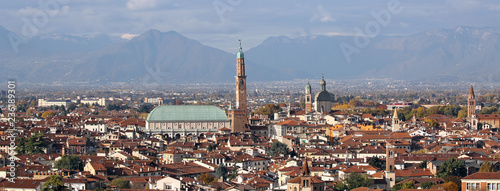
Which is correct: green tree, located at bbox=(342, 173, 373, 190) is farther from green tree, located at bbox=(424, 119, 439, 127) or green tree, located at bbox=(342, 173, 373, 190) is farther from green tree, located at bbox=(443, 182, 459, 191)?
green tree, located at bbox=(424, 119, 439, 127)

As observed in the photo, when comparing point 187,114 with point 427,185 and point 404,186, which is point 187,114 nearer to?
point 404,186

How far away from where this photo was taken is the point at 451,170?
1679 inches

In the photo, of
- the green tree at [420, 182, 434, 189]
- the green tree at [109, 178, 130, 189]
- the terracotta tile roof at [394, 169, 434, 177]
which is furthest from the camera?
the terracotta tile roof at [394, 169, 434, 177]

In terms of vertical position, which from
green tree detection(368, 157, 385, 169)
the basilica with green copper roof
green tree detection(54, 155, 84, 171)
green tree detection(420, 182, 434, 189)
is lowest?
green tree detection(420, 182, 434, 189)

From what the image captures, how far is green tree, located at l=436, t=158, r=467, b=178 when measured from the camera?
4244 centimetres

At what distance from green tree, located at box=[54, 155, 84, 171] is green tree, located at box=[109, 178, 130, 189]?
6210 millimetres

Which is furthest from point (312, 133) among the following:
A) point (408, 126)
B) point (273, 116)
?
point (273, 116)

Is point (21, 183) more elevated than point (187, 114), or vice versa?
point (187, 114)

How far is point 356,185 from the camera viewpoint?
3947cm

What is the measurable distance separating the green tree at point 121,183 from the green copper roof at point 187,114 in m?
36.5

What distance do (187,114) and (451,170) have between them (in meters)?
35.2

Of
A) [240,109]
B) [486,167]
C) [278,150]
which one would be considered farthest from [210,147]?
[486,167]

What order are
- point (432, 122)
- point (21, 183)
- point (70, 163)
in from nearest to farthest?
1. point (21, 183)
2. point (70, 163)
3. point (432, 122)

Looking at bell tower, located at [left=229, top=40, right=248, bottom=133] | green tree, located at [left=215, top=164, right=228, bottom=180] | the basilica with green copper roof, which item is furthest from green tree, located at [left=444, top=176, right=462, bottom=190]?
the basilica with green copper roof
